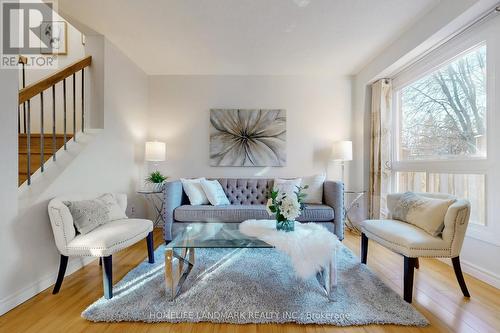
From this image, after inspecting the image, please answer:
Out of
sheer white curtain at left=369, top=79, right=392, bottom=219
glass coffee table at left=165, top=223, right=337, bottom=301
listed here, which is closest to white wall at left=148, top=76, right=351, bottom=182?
sheer white curtain at left=369, top=79, right=392, bottom=219

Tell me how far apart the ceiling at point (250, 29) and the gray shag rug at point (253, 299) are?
2485 mm

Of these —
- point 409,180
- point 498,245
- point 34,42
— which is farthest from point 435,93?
point 34,42

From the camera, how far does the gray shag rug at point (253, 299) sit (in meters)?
1.52

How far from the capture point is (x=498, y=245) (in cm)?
195

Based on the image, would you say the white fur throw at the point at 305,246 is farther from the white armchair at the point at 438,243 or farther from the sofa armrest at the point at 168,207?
the sofa armrest at the point at 168,207

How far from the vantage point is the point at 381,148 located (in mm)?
3348

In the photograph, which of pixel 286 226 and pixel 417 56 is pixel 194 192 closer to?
pixel 286 226

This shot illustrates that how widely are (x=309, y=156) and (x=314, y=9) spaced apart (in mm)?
2155

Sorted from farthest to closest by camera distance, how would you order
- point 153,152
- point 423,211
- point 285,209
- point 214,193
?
point 153,152 < point 214,193 < point 423,211 < point 285,209

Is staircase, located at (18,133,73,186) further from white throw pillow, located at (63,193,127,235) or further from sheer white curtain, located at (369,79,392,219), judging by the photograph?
sheer white curtain, located at (369,79,392,219)

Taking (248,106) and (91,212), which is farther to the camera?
(248,106)

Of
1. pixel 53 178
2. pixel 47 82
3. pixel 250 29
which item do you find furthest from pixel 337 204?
pixel 47 82

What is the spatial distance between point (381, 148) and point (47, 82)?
3.95 metres

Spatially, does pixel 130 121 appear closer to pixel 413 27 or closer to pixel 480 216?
pixel 413 27
